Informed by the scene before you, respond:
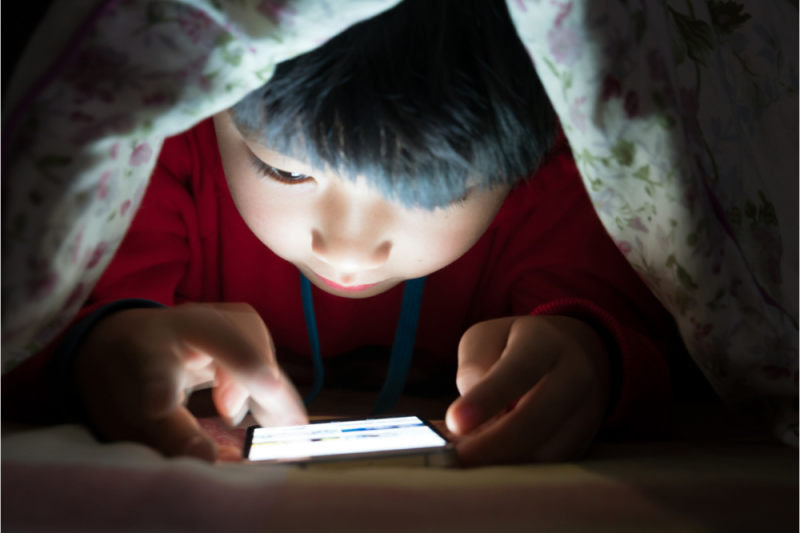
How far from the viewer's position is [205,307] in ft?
1.60

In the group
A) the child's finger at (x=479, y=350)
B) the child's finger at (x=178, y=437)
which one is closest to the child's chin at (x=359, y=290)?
the child's finger at (x=479, y=350)

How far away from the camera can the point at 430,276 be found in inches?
31.9

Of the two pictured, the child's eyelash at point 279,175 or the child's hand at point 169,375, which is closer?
the child's hand at point 169,375

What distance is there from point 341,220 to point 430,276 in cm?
33

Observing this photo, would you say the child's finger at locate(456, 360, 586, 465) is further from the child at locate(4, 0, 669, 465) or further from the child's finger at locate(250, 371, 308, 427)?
the child's finger at locate(250, 371, 308, 427)

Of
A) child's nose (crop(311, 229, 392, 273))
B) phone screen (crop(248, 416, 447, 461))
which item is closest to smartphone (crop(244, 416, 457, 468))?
phone screen (crop(248, 416, 447, 461))

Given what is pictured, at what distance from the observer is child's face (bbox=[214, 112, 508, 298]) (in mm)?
494

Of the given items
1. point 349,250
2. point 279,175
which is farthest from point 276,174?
point 349,250

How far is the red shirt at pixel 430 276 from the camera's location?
26.1 inches

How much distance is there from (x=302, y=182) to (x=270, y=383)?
19 centimetres

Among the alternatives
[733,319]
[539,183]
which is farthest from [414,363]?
[733,319]

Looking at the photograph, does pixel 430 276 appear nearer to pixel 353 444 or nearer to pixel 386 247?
pixel 386 247

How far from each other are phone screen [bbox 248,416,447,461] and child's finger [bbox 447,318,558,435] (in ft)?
0.10

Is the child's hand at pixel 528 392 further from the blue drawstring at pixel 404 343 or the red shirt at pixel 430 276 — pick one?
the blue drawstring at pixel 404 343
